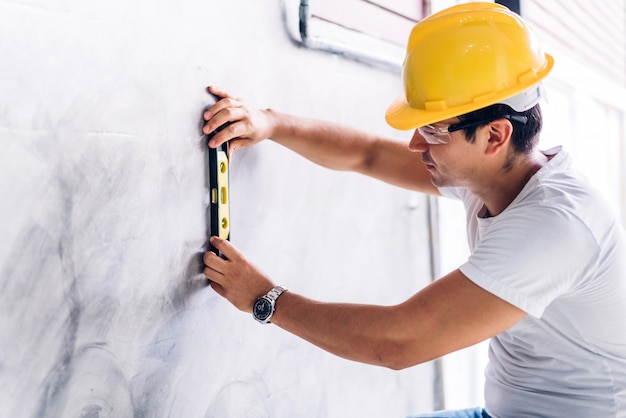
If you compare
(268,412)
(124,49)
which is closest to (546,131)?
(268,412)

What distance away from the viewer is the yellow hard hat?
60.8 inches

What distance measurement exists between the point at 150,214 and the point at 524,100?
99cm

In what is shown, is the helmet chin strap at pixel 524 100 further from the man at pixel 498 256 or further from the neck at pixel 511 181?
the neck at pixel 511 181

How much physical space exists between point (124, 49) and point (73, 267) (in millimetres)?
493

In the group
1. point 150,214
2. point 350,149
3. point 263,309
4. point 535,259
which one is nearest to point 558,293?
point 535,259

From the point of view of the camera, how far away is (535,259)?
1.40 meters

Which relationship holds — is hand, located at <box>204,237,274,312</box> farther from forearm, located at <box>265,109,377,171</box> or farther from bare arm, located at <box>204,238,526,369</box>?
forearm, located at <box>265,109,377,171</box>

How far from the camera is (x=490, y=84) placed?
154cm

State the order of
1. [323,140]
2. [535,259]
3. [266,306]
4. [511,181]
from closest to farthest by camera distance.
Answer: [535,259] → [266,306] → [511,181] → [323,140]

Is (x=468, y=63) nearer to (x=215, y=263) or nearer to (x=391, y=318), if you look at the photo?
(x=391, y=318)

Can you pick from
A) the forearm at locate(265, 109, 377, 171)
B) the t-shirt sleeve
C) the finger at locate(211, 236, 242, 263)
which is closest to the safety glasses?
the t-shirt sleeve

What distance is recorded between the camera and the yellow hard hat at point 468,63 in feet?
5.07

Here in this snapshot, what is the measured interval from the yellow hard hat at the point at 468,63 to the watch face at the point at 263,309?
0.58 metres

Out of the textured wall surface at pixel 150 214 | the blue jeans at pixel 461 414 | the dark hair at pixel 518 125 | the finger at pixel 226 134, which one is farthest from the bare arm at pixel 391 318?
the blue jeans at pixel 461 414
